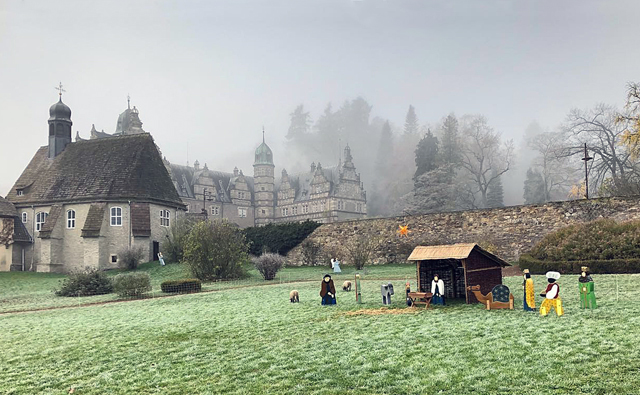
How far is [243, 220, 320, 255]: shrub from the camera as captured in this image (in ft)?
139

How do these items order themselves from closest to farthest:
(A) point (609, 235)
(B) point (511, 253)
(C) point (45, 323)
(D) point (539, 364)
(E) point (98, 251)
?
(D) point (539, 364), (C) point (45, 323), (A) point (609, 235), (B) point (511, 253), (E) point (98, 251)

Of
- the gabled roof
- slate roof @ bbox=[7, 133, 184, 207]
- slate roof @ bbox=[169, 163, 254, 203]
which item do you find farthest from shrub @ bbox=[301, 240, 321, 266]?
slate roof @ bbox=[169, 163, 254, 203]

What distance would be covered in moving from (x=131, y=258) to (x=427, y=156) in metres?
45.6

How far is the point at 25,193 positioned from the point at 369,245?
104ft

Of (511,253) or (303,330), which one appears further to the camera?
(511,253)

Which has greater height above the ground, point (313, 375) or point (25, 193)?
point (25, 193)

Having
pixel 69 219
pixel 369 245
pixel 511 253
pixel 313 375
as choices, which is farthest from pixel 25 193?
pixel 313 375

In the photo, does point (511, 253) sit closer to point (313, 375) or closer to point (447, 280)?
point (447, 280)

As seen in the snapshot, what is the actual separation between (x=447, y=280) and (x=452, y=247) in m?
1.34

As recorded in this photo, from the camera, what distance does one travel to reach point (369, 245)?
1471 inches

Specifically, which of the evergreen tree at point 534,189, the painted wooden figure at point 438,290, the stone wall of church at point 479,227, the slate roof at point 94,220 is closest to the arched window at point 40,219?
the slate roof at point 94,220

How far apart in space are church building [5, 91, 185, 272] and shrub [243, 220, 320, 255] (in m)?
7.30

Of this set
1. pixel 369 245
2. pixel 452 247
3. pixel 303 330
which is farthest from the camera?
pixel 369 245

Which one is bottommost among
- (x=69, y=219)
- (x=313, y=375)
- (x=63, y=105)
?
(x=313, y=375)
